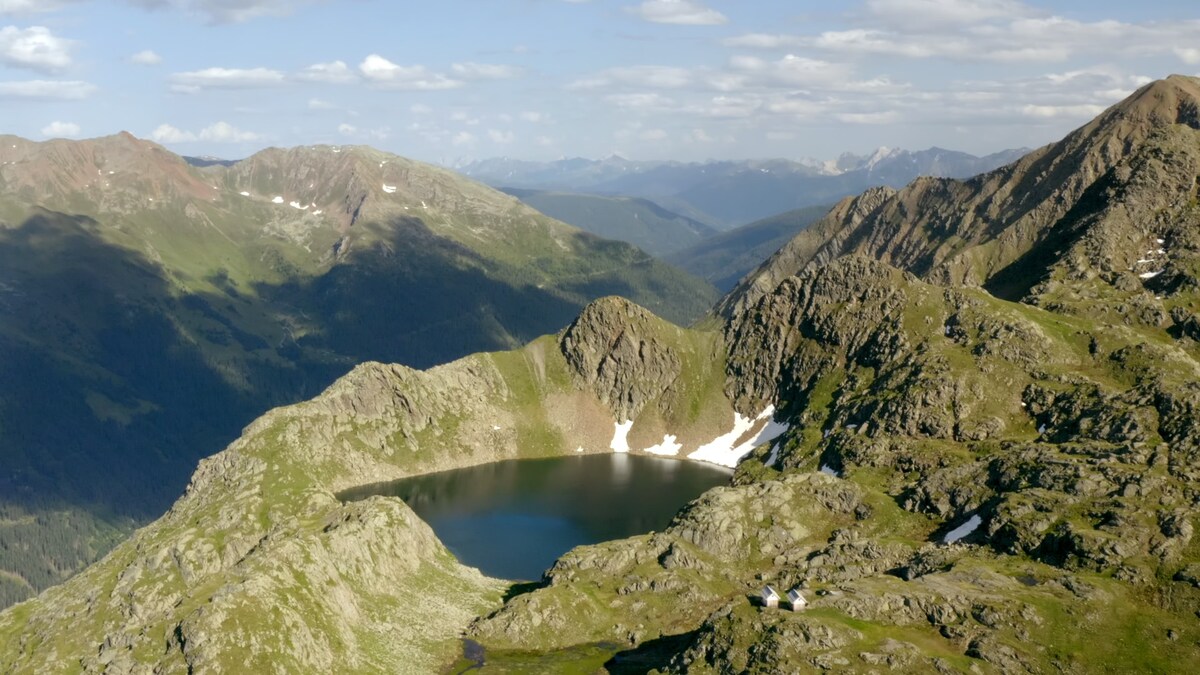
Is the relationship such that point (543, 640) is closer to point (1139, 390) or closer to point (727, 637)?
point (727, 637)

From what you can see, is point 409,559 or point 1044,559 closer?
point 1044,559

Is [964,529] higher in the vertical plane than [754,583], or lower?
higher

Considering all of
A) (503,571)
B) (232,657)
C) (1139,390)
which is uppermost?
(1139,390)

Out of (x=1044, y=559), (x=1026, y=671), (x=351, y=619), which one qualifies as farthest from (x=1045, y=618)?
(x=351, y=619)

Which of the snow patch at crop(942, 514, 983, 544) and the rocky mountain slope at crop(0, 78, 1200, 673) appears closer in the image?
the rocky mountain slope at crop(0, 78, 1200, 673)

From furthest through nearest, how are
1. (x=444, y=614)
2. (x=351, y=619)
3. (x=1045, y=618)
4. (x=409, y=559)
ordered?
(x=409, y=559)
(x=444, y=614)
(x=351, y=619)
(x=1045, y=618)

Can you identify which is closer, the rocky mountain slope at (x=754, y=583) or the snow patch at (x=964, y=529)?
the rocky mountain slope at (x=754, y=583)

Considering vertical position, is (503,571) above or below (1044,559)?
below

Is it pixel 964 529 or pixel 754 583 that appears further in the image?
pixel 964 529
